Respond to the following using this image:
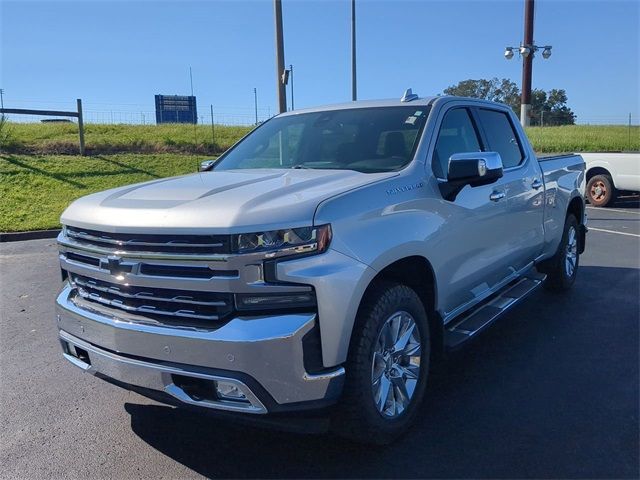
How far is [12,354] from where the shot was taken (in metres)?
4.71

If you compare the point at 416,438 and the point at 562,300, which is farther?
the point at 562,300

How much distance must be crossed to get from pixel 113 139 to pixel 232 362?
19060 mm

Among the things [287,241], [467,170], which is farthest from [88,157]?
[287,241]

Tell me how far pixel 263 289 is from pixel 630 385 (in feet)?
9.42

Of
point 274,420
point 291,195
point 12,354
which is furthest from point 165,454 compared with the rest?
point 12,354

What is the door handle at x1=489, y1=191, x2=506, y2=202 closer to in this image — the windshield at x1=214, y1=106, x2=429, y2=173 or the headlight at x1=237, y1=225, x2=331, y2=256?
the windshield at x1=214, y1=106, x2=429, y2=173

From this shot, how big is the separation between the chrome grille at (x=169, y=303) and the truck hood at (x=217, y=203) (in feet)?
0.98

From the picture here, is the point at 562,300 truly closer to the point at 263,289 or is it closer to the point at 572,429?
the point at 572,429

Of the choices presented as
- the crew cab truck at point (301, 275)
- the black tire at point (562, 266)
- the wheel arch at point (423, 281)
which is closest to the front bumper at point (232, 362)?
the crew cab truck at point (301, 275)

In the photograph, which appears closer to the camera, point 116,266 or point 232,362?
point 232,362

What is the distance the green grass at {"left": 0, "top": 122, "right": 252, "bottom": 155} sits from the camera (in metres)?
17.9

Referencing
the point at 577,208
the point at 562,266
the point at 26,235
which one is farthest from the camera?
the point at 26,235

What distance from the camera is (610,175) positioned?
13656 mm

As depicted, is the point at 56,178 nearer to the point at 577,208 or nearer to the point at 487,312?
the point at 577,208
